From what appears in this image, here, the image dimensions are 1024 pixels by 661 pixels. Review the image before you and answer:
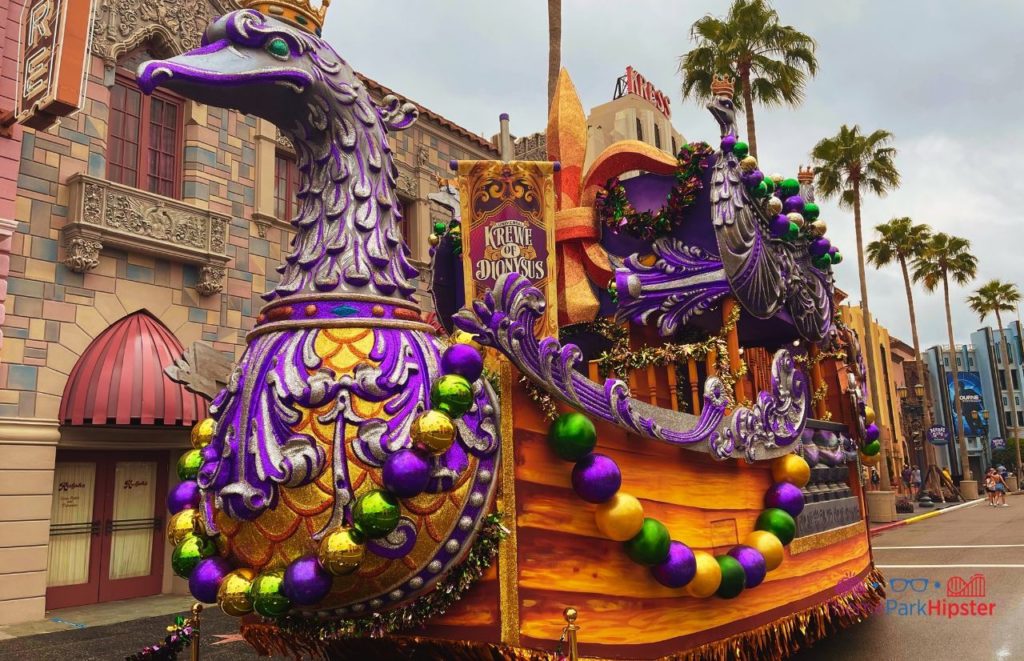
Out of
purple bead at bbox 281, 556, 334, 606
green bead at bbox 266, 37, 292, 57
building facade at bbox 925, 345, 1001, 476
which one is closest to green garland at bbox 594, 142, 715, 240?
green bead at bbox 266, 37, 292, 57

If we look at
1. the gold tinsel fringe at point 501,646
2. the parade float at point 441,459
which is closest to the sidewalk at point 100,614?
the gold tinsel fringe at point 501,646

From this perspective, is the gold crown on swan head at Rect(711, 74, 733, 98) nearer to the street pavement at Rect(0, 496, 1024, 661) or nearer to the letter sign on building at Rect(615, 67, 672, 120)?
the street pavement at Rect(0, 496, 1024, 661)

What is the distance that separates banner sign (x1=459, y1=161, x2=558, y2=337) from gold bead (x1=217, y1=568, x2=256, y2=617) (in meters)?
1.65

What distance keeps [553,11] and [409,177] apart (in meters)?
4.37

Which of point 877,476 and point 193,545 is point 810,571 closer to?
point 193,545

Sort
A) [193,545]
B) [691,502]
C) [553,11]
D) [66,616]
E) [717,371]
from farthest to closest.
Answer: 1. [553,11]
2. [66,616]
3. [717,371]
4. [691,502]
5. [193,545]

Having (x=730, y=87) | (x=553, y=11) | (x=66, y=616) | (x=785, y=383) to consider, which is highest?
(x=553, y=11)

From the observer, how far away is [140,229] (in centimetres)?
1018

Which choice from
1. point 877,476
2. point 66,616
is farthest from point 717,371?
point 877,476

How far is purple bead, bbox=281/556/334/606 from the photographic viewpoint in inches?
108

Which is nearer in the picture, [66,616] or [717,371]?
[717,371]

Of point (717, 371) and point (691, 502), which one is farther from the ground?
point (717, 371)

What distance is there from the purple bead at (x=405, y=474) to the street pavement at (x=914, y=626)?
12.7ft

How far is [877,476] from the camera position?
26.3 meters
